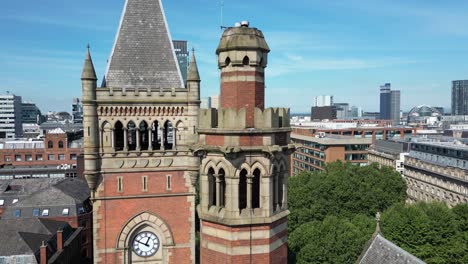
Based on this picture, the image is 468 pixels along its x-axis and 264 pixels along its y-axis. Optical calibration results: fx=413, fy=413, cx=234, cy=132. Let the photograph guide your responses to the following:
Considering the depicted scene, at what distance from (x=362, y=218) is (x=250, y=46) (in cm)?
4017

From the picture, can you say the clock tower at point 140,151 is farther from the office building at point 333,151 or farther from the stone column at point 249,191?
the office building at point 333,151

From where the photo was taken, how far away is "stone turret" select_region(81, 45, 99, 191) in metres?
30.4

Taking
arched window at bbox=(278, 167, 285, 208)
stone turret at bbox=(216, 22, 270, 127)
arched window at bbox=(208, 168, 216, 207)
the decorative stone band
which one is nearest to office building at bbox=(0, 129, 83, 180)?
arched window at bbox=(208, 168, 216, 207)

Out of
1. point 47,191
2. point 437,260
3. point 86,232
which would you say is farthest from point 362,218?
point 47,191

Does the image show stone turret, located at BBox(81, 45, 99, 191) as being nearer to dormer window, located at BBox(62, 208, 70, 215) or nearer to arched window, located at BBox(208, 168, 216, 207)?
arched window, located at BBox(208, 168, 216, 207)

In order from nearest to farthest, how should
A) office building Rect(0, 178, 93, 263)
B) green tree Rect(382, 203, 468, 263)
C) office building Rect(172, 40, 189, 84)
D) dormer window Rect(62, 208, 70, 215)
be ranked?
green tree Rect(382, 203, 468, 263), office building Rect(0, 178, 93, 263), dormer window Rect(62, 208, 70, 215), office building Rect(172, 40, 189, 84)

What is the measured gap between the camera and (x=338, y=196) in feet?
203

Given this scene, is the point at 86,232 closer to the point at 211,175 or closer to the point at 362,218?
the point at 362,218

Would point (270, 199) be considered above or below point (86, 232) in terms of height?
above

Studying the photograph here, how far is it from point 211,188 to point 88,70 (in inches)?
797

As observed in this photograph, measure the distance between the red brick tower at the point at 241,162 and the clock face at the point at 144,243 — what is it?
17897mm

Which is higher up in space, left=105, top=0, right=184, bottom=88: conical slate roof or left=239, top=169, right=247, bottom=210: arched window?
left=105, top=0, right=184, bottom=88: conical slate roof

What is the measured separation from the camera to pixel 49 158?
104 meters

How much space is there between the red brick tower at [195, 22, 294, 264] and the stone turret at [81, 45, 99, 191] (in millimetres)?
17979
